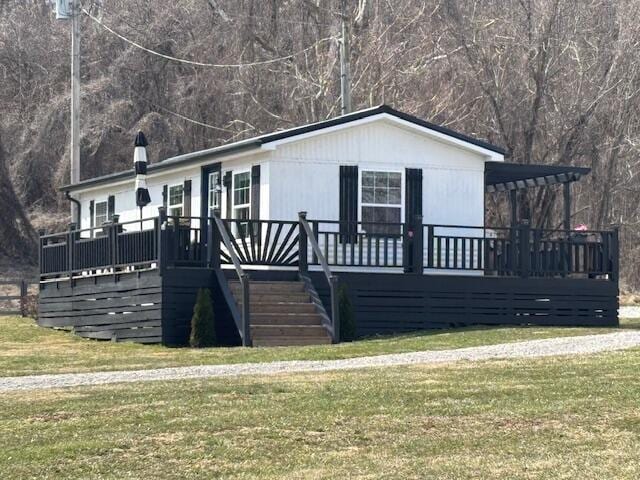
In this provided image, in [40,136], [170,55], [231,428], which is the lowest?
[231,428]

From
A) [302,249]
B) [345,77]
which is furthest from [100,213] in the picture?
[302,249]

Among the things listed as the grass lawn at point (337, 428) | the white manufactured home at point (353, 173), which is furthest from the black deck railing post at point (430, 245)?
the grass lawn at point (337, 428)

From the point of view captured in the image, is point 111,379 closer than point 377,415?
No

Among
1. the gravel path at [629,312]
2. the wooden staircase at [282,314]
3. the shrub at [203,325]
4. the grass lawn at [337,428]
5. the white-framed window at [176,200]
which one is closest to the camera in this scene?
the grass lawn at [337,428]

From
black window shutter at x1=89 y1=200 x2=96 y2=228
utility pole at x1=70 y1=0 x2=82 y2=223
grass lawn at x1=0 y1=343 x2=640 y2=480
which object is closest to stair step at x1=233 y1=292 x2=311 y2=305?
grass lawn at x1=0 y1=343 x2=640 y2=480

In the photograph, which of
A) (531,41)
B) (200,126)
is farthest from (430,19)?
(200,126)

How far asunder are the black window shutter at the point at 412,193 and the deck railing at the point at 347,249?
47cm

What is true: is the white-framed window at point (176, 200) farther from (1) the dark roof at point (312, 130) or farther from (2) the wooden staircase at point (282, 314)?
(2) the wooden staircase at point (282, 314)

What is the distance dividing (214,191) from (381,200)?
11.2 feet

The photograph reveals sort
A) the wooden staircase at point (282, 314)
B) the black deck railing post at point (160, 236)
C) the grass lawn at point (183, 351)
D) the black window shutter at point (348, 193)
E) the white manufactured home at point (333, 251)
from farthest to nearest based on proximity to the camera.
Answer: the black window shutter at point (348, 193)
the white manufactured home at point (333, 251)
the black deck railing post at point (160, 236)
the wooden staircase at point (282, 314)
the grass lawn at point (183, 351)

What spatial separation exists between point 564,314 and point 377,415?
43.2 ft

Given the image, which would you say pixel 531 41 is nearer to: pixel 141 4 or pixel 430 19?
pixel 430 19

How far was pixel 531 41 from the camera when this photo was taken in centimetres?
4209

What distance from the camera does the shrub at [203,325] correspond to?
2225 cm
